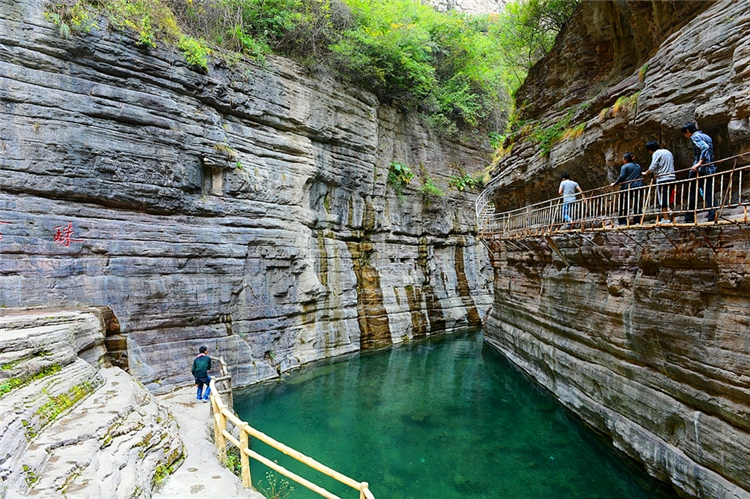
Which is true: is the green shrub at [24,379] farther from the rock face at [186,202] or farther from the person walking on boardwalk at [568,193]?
the person walking on boardwalk at [568,193]

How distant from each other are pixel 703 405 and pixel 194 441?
755 centimetres

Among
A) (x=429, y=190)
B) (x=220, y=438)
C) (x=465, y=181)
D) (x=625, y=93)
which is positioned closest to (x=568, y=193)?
(x=625, y=93)

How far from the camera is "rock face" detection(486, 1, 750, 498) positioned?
5594 millimetres

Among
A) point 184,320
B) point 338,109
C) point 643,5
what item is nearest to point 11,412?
point 184,320

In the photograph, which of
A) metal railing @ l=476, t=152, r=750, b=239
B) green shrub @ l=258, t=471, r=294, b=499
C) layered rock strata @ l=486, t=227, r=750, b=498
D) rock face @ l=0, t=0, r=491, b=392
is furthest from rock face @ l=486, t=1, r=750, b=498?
rock face @ l=0, t=0, r=491, b=392

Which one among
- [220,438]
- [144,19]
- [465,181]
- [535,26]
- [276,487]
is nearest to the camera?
[220,438]

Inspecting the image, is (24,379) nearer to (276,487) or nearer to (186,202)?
(276,487)

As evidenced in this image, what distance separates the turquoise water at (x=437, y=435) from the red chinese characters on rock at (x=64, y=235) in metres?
5.75

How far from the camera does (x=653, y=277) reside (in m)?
7.16

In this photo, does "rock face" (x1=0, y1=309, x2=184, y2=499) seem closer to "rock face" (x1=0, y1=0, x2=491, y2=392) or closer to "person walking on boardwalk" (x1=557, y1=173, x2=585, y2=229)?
"rock face" (x1=0, y1=0, x2=491, y2=392)

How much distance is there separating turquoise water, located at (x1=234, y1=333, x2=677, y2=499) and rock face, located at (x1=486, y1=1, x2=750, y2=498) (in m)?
0.71

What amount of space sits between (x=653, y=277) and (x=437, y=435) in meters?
5.65

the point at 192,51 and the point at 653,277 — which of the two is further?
the point at 192,51

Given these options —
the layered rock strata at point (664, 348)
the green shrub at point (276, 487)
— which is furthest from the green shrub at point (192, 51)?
the layered rock strata at point (664, 348)
